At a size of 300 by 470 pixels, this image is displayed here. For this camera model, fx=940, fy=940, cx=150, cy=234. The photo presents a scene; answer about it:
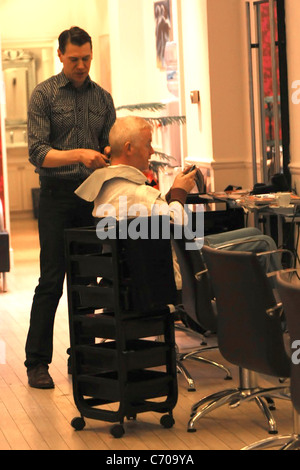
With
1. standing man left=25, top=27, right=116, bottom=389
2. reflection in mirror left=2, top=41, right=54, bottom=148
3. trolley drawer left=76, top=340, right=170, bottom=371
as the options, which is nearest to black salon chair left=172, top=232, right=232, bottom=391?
trolley drawer left=76, top=340, right=170, bottom=371

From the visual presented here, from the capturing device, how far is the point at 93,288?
Result: 3.99 meters

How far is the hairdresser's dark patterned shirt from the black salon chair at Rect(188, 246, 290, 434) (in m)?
1.32

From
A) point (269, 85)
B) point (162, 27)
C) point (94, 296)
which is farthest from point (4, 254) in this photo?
point (94, 296)

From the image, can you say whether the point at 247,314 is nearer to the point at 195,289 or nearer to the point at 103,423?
the point at 195,289

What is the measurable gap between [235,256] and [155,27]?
6901 mm

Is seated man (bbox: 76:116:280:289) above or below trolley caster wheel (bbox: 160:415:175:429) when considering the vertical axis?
above

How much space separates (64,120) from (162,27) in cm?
508

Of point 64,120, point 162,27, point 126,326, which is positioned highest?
point 162,27

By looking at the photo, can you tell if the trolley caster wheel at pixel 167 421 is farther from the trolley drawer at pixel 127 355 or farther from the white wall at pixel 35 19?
the white wall at pixel 35 19

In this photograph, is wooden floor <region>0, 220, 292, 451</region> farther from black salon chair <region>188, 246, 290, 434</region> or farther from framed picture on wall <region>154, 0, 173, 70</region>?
framed picture on wall <region>154, 0, 173, 70</region>

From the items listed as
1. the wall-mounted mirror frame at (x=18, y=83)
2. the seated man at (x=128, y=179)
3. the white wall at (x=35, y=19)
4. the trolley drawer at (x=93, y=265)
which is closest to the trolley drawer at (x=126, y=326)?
the trolley drawer at (x=93, y=265)

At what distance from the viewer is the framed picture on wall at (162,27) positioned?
933 centimetres

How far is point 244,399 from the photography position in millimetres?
4047

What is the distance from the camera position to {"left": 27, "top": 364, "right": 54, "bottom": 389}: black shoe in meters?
4.86
